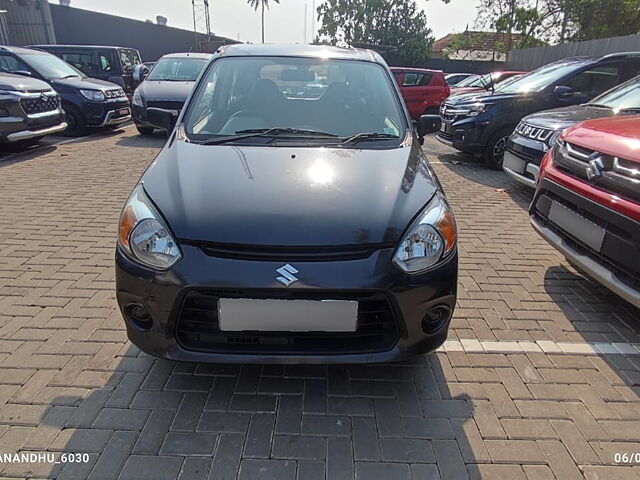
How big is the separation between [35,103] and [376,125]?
6849 millimetres

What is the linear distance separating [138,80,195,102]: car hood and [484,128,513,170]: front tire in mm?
5850

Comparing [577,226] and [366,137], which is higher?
[366,137]

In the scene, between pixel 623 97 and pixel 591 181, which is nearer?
pixel 591 181

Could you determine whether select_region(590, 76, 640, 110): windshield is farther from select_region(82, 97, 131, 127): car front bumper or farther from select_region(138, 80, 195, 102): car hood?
select_region(82, 97, 131, 127): car front bumper

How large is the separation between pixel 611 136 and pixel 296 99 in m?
2.14

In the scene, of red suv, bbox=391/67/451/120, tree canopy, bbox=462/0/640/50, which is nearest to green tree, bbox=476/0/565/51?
tree canopy, bbox=462/0/640/50

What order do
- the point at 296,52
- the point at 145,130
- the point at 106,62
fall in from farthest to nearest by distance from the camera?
the point at 106,62 < the point at 145,130 < the point at 296,52

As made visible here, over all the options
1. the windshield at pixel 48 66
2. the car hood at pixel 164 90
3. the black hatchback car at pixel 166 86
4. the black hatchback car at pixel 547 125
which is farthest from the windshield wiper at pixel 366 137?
the windshield at pixel 48 66

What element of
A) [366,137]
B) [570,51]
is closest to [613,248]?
[366,137]

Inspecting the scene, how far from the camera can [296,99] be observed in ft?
10.3

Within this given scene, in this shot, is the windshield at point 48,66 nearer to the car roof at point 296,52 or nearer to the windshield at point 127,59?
the windshield at point 127,59

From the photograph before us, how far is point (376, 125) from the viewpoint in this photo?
9.80ft

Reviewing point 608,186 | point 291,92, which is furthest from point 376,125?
point 608,186

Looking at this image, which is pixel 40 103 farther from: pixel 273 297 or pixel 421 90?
pixel 421 90
